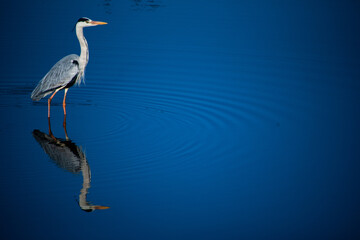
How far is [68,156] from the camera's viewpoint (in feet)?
28.8

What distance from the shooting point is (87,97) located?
12219 mm

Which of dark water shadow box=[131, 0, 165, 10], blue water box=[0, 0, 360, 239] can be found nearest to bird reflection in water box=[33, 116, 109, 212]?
blue water box=[0, 0, 360, 239]

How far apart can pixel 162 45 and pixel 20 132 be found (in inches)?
304

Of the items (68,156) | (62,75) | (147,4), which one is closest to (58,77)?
(62,75)

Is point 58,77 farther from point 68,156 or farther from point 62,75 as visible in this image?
point 68,156

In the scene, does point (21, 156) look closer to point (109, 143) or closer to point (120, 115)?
point (109, 143)

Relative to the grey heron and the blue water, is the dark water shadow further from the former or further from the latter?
the grey heron

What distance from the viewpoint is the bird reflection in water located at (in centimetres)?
730

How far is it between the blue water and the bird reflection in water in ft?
0.12

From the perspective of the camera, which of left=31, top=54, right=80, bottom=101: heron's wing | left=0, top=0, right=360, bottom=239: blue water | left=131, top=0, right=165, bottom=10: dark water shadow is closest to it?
left=0, top=0, right=360, bottom=239: blue water

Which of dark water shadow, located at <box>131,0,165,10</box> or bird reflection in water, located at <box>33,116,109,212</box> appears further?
dark water shadow, located at <box>131,0,165,10</box>

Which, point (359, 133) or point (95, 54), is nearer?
point (359, 133)

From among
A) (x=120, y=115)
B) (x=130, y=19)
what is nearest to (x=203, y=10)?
(x=130, y=19)

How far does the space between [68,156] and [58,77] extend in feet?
9.33
